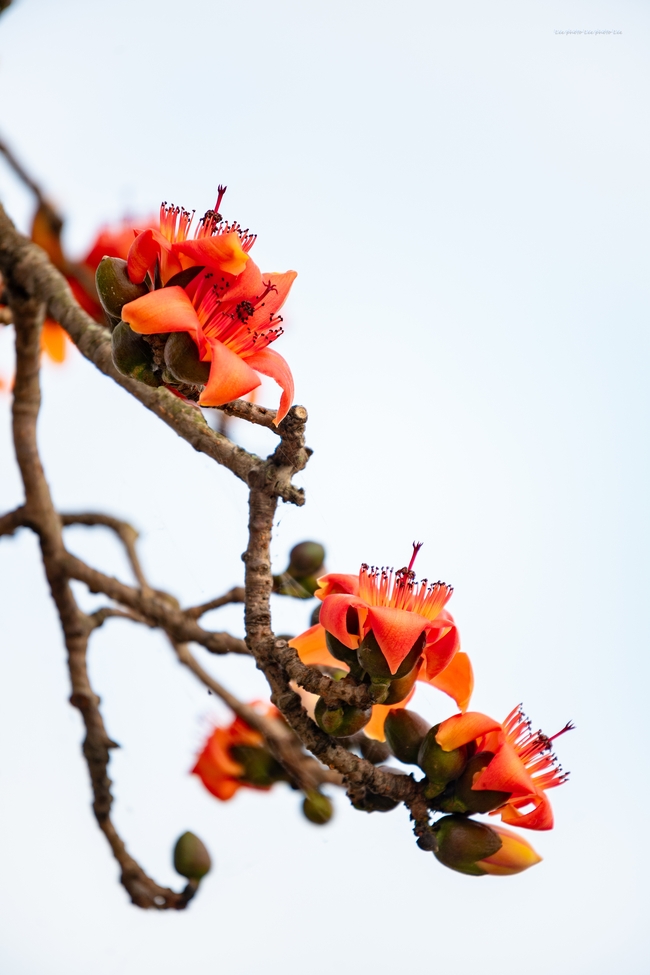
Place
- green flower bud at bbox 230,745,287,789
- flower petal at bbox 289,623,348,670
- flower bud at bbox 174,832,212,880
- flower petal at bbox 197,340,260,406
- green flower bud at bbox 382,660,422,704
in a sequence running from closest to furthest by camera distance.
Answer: flower petal at bbox 197,340,260,406 → green flower bud at bbox 382,660,422,704 → flower petal at bbox 289,623,348,670 → flower bud at bbox 174,832,212,880 → green flower bud at bbox 230,745,287,789

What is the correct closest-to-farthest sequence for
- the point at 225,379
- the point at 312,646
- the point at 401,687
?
the point at 225,379 < the point at 401,687 < the point at 312,646

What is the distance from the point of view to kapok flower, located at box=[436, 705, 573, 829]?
845 mm

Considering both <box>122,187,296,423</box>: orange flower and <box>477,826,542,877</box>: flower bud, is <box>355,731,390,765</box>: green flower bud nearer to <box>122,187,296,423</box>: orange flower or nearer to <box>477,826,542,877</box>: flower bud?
<box>477,826,542,877</box>: flower bud

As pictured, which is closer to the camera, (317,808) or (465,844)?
(465,844)

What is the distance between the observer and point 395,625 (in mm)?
769

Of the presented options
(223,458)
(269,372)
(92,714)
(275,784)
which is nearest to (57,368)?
(92,714)

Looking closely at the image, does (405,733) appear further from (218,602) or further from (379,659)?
(218,602)

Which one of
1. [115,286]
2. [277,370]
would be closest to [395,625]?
[277,370]

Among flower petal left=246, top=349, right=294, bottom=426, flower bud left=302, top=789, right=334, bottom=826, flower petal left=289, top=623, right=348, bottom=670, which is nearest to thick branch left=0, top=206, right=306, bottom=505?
flower petal left=246, top=349, right=294, bottom=426

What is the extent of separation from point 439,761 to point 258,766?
58cm

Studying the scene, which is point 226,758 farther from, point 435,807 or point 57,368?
point 57,368

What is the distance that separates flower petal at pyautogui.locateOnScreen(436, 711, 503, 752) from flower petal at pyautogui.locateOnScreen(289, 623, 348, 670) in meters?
0.13

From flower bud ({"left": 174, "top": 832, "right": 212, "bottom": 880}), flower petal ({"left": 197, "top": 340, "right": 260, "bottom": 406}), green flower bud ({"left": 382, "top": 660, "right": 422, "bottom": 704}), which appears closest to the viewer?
flower petal ({"left": 197, "top": 340, "right": 260, "bottom": 406})

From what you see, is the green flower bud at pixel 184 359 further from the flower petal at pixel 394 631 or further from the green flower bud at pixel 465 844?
the green flower bud at pixel 465 844
